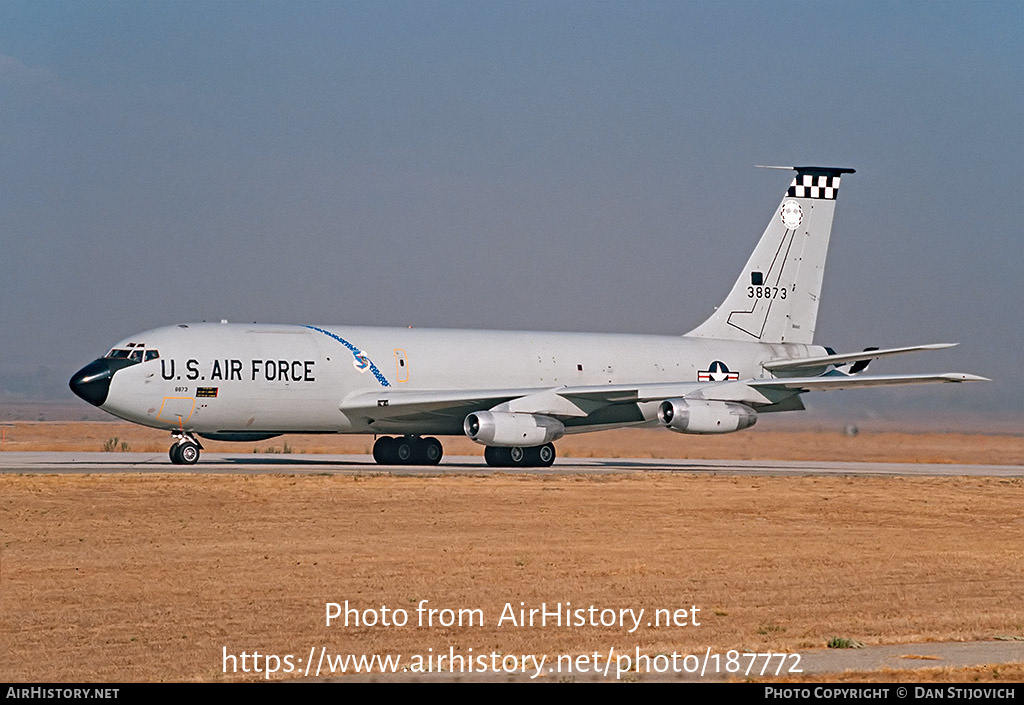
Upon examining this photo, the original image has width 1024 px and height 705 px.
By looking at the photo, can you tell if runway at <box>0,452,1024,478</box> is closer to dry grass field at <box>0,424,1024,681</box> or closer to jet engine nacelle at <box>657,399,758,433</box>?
jet engine nacelle at <box>657,399,758,433</box>

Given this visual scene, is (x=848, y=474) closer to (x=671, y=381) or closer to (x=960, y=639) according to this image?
(x=671, y=381)

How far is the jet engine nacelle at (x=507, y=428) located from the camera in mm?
37875

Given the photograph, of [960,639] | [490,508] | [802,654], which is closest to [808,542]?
[490,508]

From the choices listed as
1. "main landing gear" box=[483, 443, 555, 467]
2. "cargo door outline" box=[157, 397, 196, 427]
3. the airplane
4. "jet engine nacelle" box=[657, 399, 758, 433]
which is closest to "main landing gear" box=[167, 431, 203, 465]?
the airplane

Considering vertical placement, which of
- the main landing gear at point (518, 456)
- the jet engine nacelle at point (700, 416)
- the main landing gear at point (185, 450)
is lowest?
the main landing gear at point (185, 450)

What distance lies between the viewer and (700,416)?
38.9 m

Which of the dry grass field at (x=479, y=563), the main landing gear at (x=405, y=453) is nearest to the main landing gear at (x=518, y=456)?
the main landing gear at (x=405, y=453)

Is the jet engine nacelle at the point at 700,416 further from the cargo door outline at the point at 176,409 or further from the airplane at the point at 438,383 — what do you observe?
the cargo door outline at the point at 176,409

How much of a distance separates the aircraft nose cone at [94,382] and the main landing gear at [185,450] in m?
2.26

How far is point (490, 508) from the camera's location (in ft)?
91.0

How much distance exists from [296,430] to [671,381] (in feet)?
40.8

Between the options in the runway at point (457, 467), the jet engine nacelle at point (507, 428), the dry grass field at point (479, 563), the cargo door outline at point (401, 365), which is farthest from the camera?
the cargo door outline at point (401, 365)

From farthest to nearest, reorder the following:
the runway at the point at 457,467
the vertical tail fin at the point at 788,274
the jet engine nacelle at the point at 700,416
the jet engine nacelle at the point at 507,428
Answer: the vertical tail fin at the point at 788,274, the jet engine nacelle at the point at 700,416, the jet engine nacelle at the point at 507,428, the runway at the point at 457,467

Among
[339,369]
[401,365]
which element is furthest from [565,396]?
[339,369]
